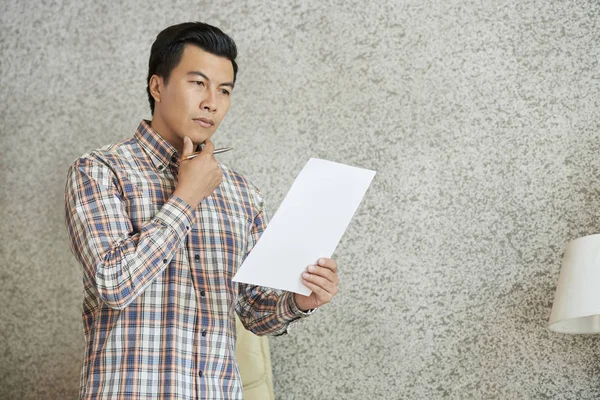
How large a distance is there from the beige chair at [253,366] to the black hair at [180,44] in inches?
34.1

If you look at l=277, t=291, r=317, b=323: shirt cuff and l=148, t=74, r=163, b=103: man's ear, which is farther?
l=148, t=74, r=163, b=103: man's ear

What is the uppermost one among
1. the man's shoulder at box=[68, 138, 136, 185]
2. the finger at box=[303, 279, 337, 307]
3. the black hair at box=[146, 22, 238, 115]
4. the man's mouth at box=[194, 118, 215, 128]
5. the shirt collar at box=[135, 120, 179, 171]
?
the black hair at box=[146, 22, 238, 115]

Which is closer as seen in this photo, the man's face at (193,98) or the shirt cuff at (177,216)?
the shirt cuff at (177,216)

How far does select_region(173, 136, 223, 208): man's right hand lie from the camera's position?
1259 mm

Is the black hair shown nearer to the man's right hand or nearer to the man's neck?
the man's neck

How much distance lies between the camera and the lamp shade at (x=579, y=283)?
162cm

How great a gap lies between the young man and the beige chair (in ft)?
1.80

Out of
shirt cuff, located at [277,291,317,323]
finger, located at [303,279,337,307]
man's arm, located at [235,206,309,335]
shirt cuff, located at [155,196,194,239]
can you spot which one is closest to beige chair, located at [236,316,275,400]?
man's arm, located at [235,206,309,335]

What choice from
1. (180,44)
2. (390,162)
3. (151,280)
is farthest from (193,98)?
(390,162)

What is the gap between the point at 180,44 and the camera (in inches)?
58.7

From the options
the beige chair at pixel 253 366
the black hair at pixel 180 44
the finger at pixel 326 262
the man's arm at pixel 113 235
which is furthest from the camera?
the beige chair at pixel 253 366

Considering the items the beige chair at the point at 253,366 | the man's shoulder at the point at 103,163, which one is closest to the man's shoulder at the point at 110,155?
the man's shoulder at the point at 103,163

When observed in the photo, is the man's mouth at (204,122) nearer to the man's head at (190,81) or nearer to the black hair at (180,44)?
the man's head at (190,81)

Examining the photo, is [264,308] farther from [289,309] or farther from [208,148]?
[208,148]
